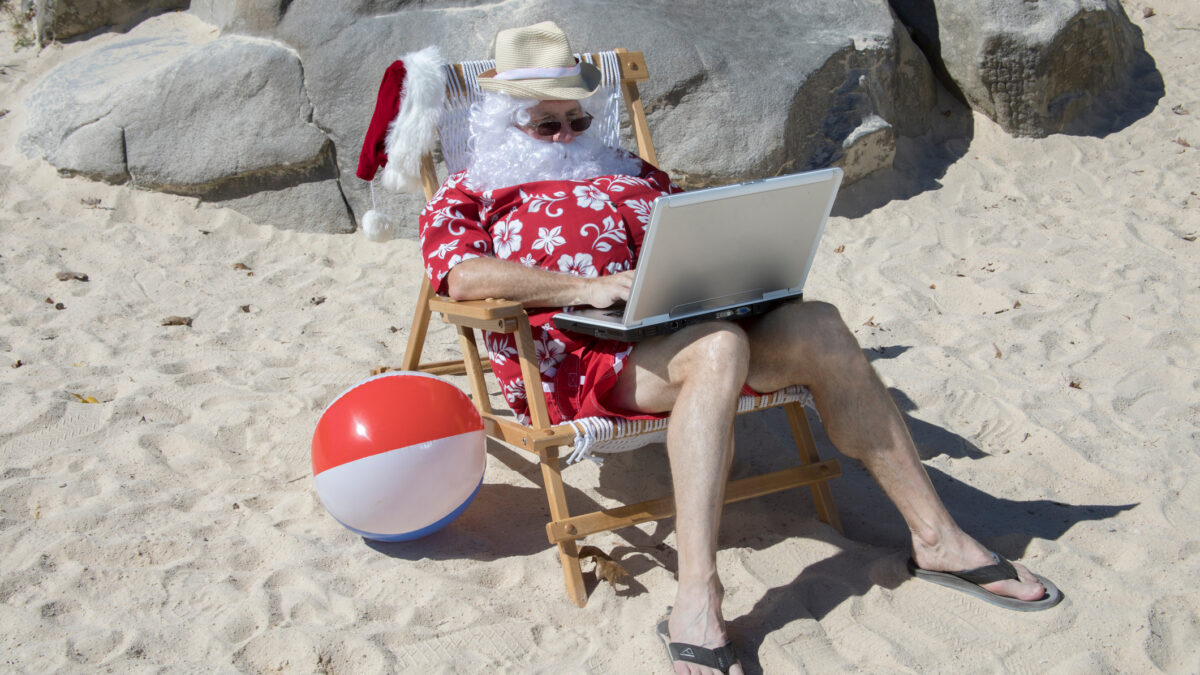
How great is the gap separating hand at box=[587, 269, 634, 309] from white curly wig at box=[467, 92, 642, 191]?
60 centimetres

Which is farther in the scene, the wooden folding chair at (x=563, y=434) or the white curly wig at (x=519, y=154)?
the white curly wig at (x=519, y=154)

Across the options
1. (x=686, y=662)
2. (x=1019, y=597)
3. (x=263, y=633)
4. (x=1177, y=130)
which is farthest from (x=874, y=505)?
(x=1177, y=130)

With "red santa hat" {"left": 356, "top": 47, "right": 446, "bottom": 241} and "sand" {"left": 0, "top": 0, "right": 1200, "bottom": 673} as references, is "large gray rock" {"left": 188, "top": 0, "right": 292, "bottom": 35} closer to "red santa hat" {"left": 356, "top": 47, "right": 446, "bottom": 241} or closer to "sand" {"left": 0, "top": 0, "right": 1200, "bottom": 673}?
"sand" {"left": 0, "top": 0, "right": 1200, "bottom": 673}

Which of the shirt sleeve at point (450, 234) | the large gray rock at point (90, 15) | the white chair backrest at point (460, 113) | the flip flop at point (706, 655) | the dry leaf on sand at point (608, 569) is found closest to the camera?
the flip flop at point (706, 655)

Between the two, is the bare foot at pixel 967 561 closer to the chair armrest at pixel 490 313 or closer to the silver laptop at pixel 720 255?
the silver laptop at pixel 720 255

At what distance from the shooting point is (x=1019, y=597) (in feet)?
7.37

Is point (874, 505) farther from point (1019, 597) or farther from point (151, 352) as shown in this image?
point (151, 352)

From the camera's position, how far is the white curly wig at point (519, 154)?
9.52 ft

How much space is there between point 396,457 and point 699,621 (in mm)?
848

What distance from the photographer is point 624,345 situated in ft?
8.02

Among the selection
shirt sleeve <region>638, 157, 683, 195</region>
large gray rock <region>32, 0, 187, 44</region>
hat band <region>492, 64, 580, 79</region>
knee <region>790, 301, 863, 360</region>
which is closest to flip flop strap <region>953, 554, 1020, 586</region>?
knee <region>790, 301, 863, 360</region>

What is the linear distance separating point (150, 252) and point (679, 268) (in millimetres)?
3350

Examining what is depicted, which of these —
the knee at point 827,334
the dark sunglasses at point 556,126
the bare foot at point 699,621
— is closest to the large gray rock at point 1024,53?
the dark sunglasses at point 556,126

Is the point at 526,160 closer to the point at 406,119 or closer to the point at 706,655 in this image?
the point at 406,119
